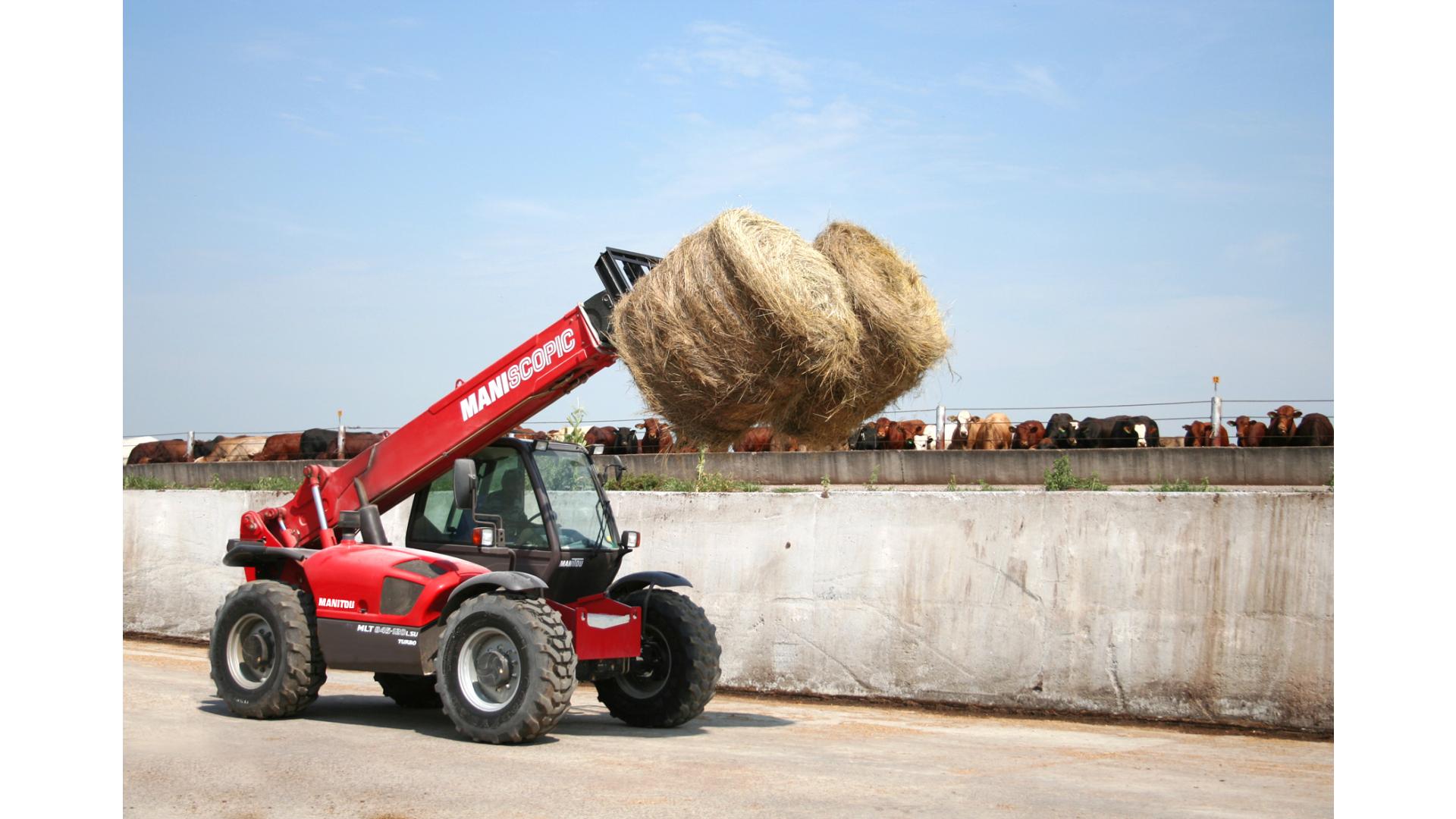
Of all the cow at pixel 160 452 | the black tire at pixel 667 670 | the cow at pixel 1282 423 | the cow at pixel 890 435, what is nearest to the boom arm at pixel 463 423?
the black tire at pixel 667 670

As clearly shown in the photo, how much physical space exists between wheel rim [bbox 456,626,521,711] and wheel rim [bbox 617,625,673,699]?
136cm

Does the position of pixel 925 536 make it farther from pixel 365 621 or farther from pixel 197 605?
pixel 197 605

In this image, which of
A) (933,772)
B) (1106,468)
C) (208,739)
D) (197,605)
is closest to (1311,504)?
(933,772)

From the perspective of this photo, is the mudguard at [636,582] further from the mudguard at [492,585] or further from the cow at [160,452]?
the cow at [160,452]

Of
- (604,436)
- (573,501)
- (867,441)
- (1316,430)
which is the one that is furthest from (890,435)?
(573,501)

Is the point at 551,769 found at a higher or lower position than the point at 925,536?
lower

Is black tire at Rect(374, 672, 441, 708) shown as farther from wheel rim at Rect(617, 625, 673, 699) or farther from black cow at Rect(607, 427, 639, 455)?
black cow at Rect(607, 427, 639, 455)

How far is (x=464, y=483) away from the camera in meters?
8.80

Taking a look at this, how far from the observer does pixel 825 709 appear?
Answer: 11031mm

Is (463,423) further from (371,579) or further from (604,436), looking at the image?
(604,436)

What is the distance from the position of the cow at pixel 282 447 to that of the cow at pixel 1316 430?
90.9ft

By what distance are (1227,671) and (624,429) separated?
2548 cm

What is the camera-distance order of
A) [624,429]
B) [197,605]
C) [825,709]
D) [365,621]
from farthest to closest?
[624,429] < [197,605] < [825,709] < [365,621]

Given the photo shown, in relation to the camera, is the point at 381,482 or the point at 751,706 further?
the point at 751,706
